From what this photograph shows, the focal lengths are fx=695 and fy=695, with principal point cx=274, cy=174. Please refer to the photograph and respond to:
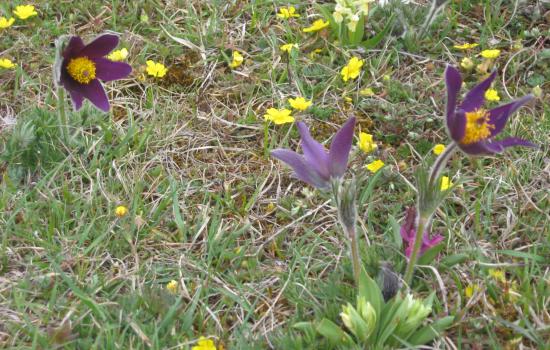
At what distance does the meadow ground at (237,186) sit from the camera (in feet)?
7.08

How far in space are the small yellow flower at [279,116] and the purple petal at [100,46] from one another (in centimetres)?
66

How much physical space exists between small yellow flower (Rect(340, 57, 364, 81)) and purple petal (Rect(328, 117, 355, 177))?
111 cm

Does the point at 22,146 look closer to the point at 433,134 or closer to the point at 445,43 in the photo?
the point at 433,134

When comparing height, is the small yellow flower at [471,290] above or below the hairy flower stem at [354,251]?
Result: below

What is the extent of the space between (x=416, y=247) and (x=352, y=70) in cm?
124

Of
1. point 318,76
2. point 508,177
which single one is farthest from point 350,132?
point 318,76

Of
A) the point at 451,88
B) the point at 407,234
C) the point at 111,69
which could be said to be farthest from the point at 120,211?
the point at 451,88

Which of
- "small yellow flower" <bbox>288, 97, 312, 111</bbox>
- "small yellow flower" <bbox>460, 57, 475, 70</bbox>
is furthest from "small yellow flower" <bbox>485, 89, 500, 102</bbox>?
"small yellow flower" <bbox>288, 97, 312, 111</bbox>

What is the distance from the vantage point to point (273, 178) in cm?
273

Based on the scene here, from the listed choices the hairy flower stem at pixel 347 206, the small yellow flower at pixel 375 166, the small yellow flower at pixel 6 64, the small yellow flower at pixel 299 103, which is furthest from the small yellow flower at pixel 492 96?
the small yellow flower at pixel 6 64

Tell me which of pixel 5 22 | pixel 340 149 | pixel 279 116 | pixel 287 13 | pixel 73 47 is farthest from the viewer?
pixel 287 13

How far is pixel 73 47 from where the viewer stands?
101 inches

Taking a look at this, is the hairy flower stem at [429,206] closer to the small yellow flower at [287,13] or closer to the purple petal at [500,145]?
the purple petal at [500,145]

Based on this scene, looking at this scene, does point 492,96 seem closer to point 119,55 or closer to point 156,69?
point 156,69
